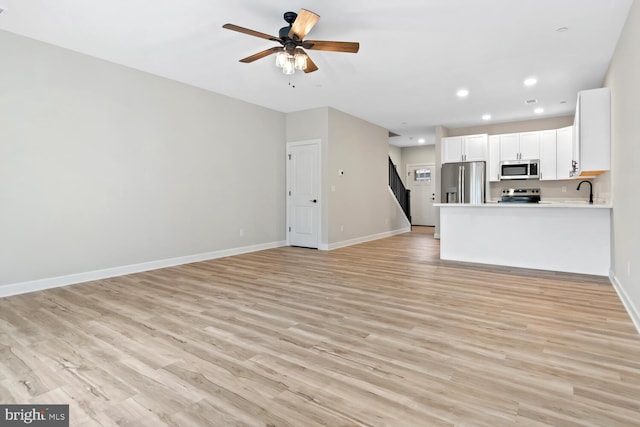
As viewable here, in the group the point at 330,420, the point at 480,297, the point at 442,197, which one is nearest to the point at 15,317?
the point at 330,420

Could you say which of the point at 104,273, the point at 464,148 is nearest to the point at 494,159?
the point at 464,148

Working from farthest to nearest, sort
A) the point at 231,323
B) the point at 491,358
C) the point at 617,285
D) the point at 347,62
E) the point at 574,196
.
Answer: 1. the point at 574,196
2. the point at 347,62
3. the point at 617,285
4. the point at 231,323
5. the point at 491,358

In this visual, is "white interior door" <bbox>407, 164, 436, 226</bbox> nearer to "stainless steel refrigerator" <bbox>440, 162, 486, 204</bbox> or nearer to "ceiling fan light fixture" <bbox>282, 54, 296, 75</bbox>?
"stainless steel refrigerator" <bbox>440, 162, 486, 204</bbox>

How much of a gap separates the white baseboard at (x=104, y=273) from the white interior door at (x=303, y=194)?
4.03 ft

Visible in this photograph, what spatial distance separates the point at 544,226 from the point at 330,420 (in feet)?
15.2

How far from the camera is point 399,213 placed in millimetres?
9906

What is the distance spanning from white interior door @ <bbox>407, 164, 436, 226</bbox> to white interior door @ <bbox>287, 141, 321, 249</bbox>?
6.27 metres

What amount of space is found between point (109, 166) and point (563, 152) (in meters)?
8.17

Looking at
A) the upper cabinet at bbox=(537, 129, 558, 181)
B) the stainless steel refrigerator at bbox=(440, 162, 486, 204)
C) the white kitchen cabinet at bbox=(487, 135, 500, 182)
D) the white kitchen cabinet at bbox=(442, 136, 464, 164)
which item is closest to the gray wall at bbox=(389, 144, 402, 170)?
the white kitchen cabinet at bbox=(442, 136, 464, 164)

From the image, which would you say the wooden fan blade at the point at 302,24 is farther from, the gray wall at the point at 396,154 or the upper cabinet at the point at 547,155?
the gray wall at the point at 396,154

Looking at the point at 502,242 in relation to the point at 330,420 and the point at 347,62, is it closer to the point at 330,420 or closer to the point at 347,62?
the point at 347,62

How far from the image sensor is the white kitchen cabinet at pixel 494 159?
787 centimetres

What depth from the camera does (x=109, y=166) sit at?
462cm

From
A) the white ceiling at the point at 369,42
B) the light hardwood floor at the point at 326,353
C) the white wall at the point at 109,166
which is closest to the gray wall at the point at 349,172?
the white ceiling at the point at 369,42
